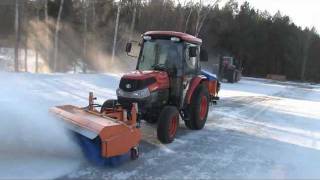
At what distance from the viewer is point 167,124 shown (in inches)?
375

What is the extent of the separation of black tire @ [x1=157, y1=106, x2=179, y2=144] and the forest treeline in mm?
24740

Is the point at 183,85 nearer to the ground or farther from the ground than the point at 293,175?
farther from the ground

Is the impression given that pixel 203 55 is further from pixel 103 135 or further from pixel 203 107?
pixel 103 135

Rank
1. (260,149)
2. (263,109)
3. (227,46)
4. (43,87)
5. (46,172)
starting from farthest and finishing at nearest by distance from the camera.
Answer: (227,46) → (43,87) → (263,109) → (260,149) → (46,172)

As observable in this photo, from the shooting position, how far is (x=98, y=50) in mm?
41500

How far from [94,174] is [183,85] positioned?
3898 millimetres

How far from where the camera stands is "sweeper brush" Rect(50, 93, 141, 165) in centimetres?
757

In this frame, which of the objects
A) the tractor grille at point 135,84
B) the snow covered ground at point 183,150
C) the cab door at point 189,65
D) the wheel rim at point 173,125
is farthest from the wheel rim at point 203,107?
the tractor grille at point 135,84

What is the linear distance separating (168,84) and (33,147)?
326 centimetres

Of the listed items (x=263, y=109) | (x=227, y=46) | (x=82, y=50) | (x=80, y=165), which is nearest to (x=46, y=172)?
(x=80, y=165)

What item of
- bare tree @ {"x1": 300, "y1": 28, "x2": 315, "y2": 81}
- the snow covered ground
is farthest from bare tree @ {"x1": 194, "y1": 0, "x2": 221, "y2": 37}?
the snow covered ground

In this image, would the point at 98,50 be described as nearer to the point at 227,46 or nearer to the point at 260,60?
the point at 227,46

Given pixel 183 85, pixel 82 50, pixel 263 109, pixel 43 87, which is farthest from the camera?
pixel 82 50

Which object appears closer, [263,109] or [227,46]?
[263,109]
